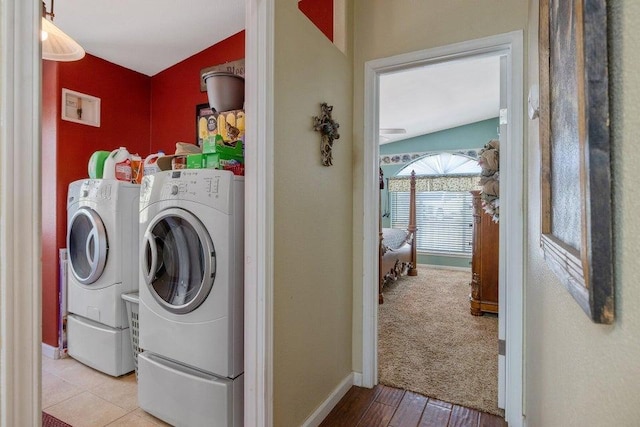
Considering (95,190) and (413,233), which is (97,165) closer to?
(95,190)

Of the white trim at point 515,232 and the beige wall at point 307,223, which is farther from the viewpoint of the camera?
the white trim at point 515,232

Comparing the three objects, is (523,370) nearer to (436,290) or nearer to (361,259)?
(361,259)

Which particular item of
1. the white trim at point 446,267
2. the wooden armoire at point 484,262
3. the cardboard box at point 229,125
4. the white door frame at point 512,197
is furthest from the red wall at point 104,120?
the white trim at point 446,267

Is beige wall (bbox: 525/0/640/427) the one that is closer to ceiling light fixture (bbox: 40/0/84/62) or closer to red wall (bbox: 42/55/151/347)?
ceiling light fixture (bbox: 40/0/84/62)

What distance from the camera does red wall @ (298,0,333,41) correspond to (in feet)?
7.00

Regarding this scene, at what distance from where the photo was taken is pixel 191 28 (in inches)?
102

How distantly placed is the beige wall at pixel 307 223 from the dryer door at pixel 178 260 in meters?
0.41

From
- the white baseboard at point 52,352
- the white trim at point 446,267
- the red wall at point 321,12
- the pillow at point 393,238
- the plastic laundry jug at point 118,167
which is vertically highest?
the red wall at point 321,12

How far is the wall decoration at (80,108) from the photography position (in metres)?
2.62

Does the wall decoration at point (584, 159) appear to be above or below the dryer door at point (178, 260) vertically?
above

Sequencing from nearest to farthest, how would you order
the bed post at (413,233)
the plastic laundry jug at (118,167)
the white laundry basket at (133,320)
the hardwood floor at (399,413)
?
the hardwood floor at (399,413), the white laundry basket at (133,320), the plastic laundry jug at (118,167), the bed post at (413,233)

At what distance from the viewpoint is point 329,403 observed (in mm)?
1875

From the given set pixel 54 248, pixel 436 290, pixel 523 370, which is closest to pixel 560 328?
pixel 523 370

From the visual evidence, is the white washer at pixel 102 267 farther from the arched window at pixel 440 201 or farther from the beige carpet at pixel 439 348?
the arched window at pixel 440 201
